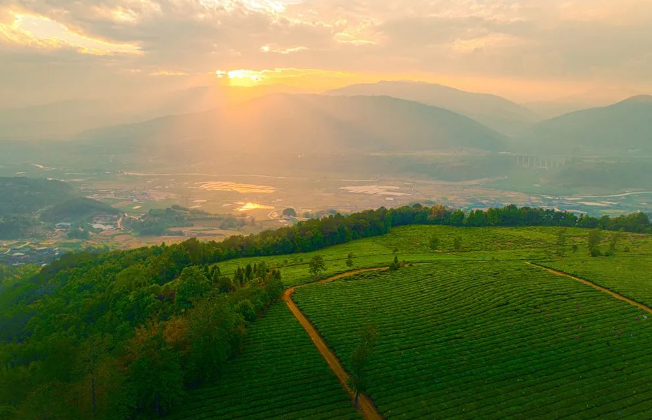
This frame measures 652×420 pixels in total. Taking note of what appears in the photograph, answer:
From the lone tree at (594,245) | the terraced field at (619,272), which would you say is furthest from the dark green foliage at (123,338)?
the lone tree at (594,245)

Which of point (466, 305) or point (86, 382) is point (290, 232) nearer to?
point (466, 305)

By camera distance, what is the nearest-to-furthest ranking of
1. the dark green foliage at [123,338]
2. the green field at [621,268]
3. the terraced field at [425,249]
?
the dark green foliage at [123,338]
the green field at [621,268]
the terraced field at [425,249]

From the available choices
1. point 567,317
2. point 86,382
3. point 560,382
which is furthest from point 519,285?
point 86,382

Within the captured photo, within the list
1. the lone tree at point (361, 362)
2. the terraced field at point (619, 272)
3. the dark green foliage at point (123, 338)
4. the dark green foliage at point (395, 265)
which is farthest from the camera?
the dark green foliage at point (395, 265)

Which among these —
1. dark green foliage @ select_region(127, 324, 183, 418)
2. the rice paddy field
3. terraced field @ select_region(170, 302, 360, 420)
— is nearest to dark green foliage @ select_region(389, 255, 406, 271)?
the rice paddy field

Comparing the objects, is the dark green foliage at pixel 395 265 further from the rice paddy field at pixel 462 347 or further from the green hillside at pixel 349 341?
the green hillside at pixel 349 341

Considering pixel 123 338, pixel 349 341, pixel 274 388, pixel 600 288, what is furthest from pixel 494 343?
pixel 123 338
